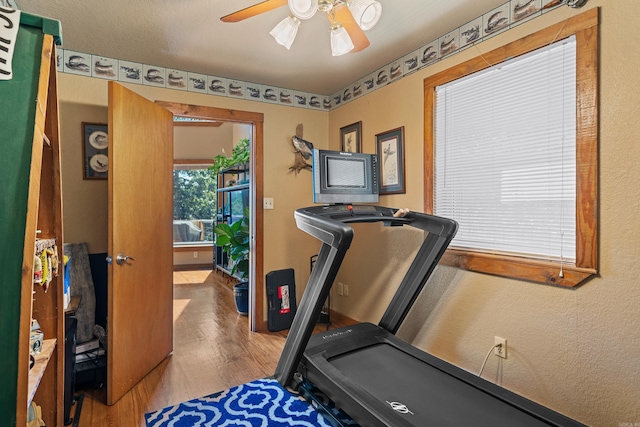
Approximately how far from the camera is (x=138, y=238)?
248 cm

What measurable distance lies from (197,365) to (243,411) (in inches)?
32.1

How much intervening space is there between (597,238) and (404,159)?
1433 millimetres

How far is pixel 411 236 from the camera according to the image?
9.22 feet

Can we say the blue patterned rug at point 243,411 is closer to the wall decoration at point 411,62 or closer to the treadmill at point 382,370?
the treadmill at point 382,370

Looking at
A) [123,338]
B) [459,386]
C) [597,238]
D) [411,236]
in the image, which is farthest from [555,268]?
[123,338]

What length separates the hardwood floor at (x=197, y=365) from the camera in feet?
7.06

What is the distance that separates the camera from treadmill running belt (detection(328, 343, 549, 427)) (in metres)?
1.60

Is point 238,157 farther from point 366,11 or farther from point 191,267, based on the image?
point 366,11

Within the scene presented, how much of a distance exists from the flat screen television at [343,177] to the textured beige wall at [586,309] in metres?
0.80

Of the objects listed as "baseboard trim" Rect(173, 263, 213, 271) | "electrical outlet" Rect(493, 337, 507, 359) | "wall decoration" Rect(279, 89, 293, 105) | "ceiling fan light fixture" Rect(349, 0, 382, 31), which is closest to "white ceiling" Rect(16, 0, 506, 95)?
"wall decoration" Rect(279, 89, 293, 105)

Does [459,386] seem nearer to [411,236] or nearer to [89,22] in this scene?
[411,236]

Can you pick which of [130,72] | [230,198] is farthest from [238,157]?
[130,72]

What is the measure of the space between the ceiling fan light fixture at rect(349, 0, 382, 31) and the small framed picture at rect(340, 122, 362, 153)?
1727 millimetres

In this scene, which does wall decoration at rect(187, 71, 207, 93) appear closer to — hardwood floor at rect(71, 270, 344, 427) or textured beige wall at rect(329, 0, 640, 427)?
textured beige wall at rect(329, 0, 640, 427)
